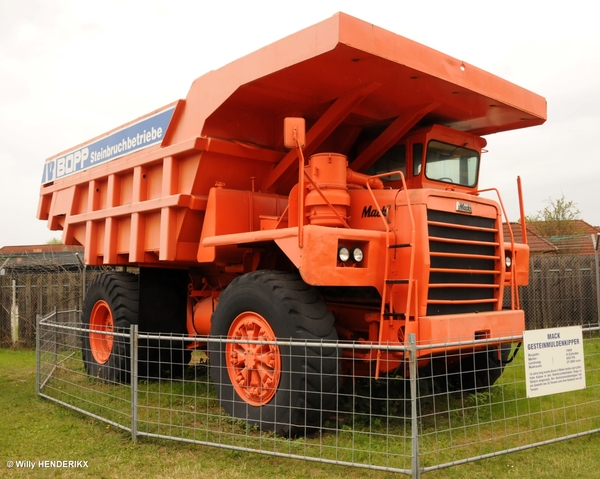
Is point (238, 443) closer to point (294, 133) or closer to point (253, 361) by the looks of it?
point (253, 361)

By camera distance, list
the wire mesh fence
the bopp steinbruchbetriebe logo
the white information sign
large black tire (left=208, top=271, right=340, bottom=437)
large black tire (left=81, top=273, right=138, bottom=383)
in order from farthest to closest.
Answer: large black tire (left=81, top=273, right=138, bottom=383) < the bopp steinbruchbetriebe logo < large black tire (left=208, top=271, right=340, bottom=437) < the white information sign < the wire mesh fence

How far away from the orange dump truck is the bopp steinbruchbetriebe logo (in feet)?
0.18

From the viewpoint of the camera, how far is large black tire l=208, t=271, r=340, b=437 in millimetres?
5418

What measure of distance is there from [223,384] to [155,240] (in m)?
2.49

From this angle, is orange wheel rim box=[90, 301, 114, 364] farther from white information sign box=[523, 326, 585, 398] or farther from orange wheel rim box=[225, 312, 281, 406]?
white information sign box=[523, 326, 585, 398]

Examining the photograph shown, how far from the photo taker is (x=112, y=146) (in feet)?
29.6

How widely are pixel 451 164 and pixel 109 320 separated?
5366 mm

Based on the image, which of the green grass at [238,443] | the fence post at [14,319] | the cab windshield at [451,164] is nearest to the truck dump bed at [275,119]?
the cab windshield at [451,164]

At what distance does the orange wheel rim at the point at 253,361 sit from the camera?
575cm

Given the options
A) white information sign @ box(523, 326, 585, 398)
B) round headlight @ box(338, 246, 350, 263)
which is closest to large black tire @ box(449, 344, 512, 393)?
white information sign @ box(523, 326, 585, 398)

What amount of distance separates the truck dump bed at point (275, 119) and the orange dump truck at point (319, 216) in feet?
0.07

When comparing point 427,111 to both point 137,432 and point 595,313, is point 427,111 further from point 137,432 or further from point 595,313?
point 595,313

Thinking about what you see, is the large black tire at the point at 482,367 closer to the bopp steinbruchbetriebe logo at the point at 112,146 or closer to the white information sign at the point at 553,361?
the white information sign at the point at 553,361

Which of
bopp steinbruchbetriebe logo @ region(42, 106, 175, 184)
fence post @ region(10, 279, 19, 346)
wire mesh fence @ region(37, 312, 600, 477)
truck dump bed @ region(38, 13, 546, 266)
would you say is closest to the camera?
wire mesh fence @ region(37, 312, 600, 477)
